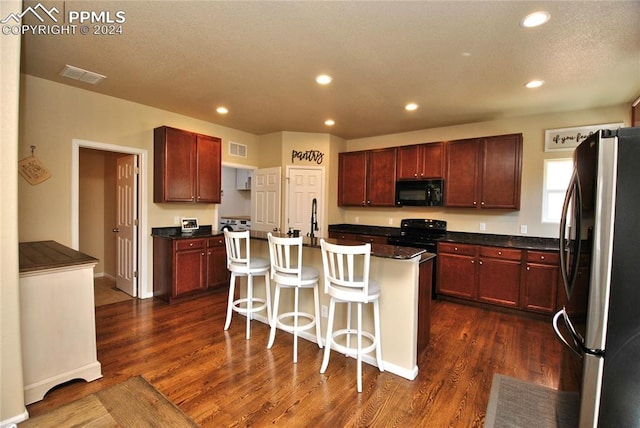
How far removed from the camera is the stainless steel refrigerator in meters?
1.32

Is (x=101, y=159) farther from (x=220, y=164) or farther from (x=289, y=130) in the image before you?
(x=289, y=130)

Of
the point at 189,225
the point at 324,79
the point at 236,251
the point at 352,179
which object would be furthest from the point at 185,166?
the point at 352,179

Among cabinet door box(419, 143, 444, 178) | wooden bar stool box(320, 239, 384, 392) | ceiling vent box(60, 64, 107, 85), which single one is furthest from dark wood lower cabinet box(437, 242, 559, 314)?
ceiling vent box(60, 64, 107, 85)

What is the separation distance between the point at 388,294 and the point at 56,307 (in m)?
2.53

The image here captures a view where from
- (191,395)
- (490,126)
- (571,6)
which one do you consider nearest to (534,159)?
(490,126)

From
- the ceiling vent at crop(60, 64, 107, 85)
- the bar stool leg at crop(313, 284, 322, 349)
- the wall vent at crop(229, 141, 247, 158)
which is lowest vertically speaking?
the bar stool leg at crop(313, 284, 322, 349)

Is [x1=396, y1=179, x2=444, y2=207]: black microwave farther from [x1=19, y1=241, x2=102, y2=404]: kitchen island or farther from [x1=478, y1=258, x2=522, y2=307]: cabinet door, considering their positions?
[x1=19, y1=241, x2=102, y2=404]: kitchen island

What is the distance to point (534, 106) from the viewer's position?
3.83 metres

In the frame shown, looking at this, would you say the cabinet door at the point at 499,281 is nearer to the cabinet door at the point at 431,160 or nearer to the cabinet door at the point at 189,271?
the cabinet door at the point at 431,160

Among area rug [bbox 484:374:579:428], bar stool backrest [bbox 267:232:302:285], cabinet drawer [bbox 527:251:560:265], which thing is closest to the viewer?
area rug [bbox 484:374:579:428]

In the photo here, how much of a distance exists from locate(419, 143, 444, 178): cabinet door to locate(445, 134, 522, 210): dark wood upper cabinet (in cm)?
11

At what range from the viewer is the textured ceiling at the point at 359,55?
2055mm

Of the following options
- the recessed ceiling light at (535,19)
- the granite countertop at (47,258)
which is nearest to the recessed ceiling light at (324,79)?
the recessed ceiling light at (535,19)

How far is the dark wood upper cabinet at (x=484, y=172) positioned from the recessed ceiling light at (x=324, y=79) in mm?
2428
